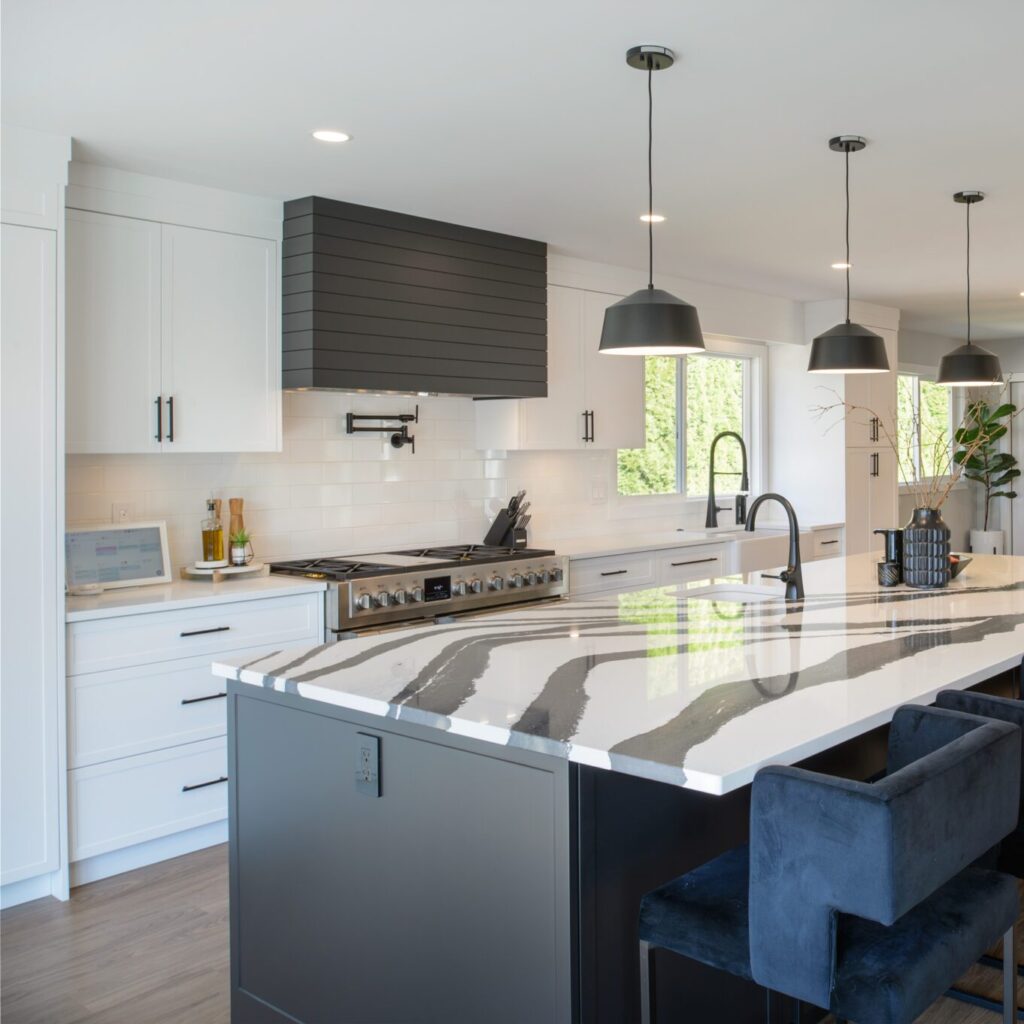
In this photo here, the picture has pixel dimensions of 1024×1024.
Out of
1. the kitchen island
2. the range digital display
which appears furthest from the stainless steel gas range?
the kitchen island

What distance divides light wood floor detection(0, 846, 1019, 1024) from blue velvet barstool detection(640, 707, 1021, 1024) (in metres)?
1.04

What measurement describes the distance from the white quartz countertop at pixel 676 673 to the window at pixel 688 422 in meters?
3.16

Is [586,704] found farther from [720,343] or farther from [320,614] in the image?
[720,343]

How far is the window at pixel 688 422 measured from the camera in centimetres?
665

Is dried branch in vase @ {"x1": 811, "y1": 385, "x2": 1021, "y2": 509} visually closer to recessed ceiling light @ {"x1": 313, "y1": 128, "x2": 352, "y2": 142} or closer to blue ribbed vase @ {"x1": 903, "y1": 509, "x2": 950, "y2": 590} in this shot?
blue ribbed vase @ {"x1": 903, "y1": 509, "x2": 950, "y2": 590}

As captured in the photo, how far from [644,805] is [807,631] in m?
1.07

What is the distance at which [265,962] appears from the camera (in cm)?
240

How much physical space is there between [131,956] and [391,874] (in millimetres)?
1308

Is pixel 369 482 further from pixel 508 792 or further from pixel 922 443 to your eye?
pixel 922 443


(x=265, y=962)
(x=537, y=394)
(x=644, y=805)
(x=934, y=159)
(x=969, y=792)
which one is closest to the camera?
(x=969, y=792)

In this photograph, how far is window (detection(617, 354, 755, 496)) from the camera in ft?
21.8

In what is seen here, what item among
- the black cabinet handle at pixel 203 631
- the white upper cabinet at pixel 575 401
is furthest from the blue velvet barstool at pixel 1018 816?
the white upper cabinet at pixel 575 401

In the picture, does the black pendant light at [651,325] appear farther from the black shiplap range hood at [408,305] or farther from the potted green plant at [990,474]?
the potted green plant at [990,474]

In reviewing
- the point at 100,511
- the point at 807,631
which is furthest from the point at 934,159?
the point at 100,511
